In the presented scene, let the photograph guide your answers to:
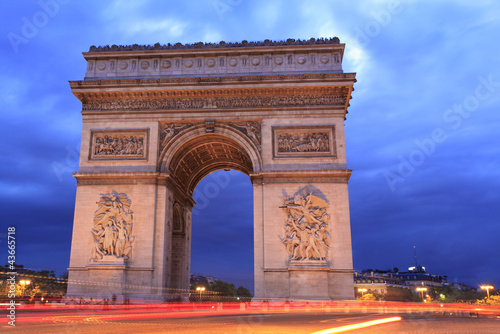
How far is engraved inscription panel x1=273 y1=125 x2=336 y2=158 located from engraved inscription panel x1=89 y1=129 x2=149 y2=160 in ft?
25.0

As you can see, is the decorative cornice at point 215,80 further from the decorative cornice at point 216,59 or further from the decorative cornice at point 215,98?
the decorative cornice at point 216,59

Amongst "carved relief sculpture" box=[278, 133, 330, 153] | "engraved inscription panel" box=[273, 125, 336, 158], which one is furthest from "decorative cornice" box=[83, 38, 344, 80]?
"carved relief sculpture" box=[278, 133, 330, 153]

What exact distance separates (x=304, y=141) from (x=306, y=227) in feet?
16.1

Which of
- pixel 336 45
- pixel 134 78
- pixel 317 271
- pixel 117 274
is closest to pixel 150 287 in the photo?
pixel 117 274

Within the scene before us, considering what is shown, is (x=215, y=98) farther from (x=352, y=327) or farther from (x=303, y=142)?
(x=352, y=327)

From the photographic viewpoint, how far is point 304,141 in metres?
24.9

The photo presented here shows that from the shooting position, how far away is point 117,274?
906 inches

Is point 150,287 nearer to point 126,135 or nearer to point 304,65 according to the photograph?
point 126,135

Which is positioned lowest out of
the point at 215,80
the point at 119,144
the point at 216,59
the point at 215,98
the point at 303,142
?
the point at 303,142

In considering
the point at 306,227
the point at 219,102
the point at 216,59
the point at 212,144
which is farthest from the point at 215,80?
the point at 306,227

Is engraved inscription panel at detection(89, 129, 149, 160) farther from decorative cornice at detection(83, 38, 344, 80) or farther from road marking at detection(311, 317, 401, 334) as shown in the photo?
road marking at detection(311, 317, 401, 334)

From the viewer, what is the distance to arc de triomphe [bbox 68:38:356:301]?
906 inches

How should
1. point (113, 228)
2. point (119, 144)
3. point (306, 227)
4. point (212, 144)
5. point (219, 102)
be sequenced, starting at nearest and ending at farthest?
point (306, 227) → point (113, 228) → point (119, 144) → point (219, 102) → point (212, 144)

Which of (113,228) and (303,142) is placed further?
(303,142)
